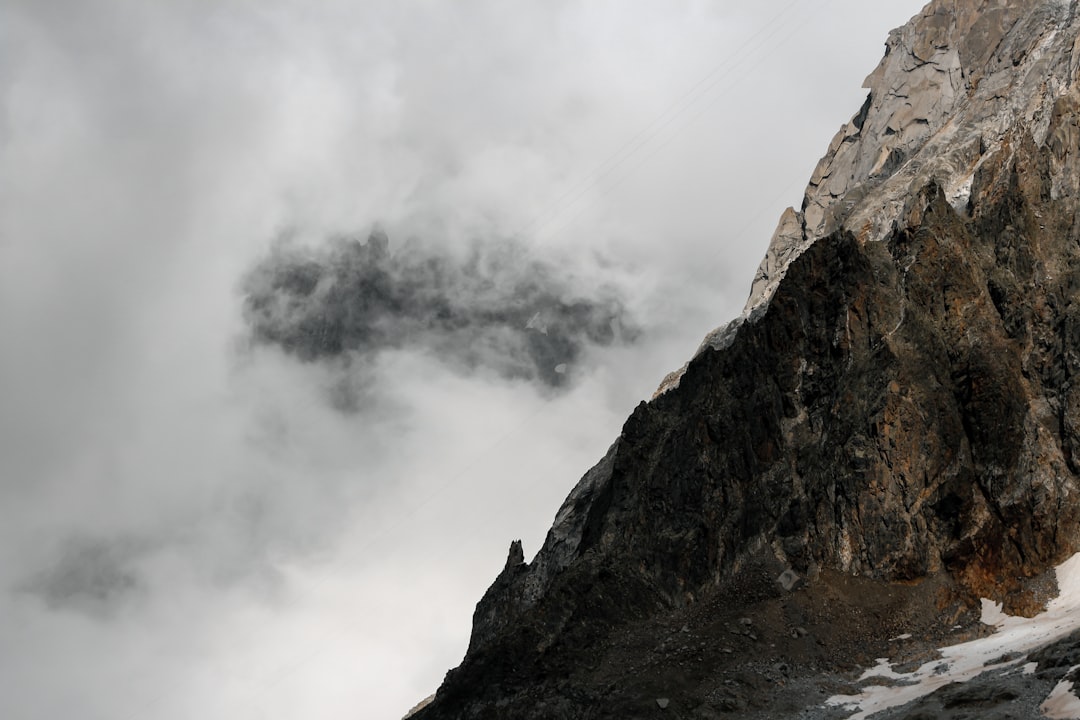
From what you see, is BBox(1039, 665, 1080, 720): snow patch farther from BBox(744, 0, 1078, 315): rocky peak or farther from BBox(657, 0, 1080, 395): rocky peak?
BBox(744, 0, 1078, 315): rocky peak

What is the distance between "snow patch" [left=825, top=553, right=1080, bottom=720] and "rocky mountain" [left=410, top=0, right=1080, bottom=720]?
10.1 inches

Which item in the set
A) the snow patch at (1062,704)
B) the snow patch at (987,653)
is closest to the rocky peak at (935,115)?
the snow patch at (987,653)

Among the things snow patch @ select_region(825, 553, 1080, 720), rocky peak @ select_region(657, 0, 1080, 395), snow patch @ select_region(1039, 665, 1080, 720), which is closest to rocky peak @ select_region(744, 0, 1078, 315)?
rocky peak @ select_region(657, 0, 1080, 395)

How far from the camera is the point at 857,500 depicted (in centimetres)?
6091

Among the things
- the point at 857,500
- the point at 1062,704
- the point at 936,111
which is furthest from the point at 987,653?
the point at 936,111

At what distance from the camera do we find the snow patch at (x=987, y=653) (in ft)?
149

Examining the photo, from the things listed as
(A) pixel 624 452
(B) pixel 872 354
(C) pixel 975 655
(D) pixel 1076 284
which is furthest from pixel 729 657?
(D) pixel 1076 284

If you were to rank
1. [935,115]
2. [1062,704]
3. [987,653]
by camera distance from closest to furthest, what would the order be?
[1062,704], [987,653], [935,115]

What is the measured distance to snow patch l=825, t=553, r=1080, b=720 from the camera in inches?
1791

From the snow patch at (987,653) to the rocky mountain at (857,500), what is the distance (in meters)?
0.26

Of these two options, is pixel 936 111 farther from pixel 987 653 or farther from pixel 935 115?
pixel 987 653

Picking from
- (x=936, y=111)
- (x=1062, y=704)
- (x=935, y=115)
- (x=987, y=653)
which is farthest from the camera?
(x=936, y=111)

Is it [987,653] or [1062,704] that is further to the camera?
[987,653]

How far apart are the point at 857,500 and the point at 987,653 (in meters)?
14.5
